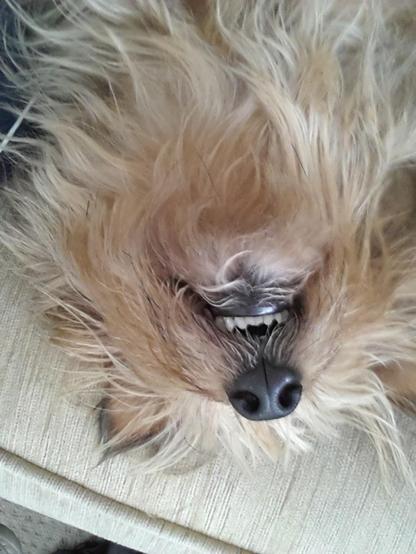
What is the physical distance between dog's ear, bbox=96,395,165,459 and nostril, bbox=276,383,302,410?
204mm

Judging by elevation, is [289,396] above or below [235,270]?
below

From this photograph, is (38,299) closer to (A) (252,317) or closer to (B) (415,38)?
(A) (252,317)

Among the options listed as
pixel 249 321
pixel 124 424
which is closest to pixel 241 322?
pixel 249 321

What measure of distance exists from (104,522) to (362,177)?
2.00 ft

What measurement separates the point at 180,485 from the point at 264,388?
0.99 feet

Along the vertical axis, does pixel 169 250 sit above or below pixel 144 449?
above

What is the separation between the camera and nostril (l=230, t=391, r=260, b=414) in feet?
3.37

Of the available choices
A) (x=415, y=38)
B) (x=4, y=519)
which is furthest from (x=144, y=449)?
(x=4, y=519)

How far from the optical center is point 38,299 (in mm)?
1208

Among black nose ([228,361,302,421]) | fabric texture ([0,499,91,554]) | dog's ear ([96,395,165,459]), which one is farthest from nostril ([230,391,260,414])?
fabric texture ([0,499,91,554])

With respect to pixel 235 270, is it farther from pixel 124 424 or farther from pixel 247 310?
pixel 124 424

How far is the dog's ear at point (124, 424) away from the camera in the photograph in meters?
1.18

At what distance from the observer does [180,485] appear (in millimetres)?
1260

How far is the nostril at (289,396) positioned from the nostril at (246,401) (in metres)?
0.03
